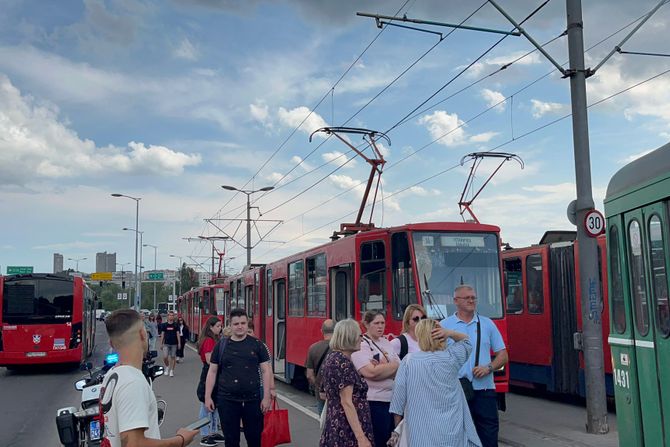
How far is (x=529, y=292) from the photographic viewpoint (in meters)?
15.1

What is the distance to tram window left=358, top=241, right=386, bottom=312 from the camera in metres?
12.6

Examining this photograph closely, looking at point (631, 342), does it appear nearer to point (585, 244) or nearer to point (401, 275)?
point (585, 244)

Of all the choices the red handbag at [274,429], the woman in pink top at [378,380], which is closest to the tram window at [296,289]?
the red handbag at [274,429]

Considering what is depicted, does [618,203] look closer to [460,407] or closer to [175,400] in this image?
[460,407]

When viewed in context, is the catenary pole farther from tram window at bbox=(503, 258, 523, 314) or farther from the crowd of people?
the crowd of people

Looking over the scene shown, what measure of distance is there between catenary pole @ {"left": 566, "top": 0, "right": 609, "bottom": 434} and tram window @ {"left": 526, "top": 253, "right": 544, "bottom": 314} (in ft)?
10.8

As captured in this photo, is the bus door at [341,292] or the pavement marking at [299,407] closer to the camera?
the pavement marking at [299,407]

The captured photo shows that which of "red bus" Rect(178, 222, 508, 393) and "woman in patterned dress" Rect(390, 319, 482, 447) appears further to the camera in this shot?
"red bus" Rect(178, 222, 508, 393)

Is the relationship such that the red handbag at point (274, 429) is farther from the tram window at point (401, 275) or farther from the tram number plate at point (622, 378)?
the tram window at point (401, 275)

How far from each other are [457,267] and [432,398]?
7173 millimetres

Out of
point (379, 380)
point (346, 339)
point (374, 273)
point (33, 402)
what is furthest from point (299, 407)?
point (346, 339)

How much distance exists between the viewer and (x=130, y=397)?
3.61 metres

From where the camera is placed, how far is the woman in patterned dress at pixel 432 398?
5.16 m

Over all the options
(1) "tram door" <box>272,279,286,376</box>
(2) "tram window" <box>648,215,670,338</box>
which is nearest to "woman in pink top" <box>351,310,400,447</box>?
(2) "tram window" <box>648,215,670,338</box>
